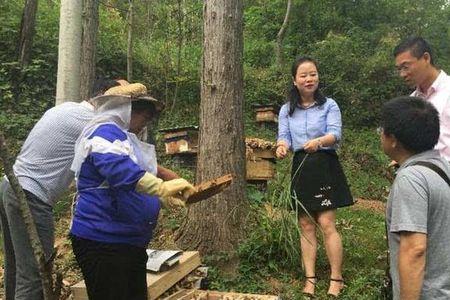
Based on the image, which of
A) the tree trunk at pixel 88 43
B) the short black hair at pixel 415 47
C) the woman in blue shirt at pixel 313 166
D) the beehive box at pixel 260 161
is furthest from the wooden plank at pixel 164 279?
the tree trunk at pixel 88 43

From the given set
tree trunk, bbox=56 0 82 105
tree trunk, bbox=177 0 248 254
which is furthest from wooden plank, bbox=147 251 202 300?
tree trunk, bbox=56 0 82 105

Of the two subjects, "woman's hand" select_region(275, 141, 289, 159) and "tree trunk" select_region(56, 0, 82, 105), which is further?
"tree trunk" select_region(56, 0, 82, 105)

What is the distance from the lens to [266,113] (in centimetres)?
1180

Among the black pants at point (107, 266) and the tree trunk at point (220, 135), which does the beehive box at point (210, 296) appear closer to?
the tree trunk at point (220, 135)

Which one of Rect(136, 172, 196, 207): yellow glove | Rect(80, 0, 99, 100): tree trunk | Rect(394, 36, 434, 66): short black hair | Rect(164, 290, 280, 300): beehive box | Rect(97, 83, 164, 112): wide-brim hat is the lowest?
Rect(164, 290, 280, 300): beehive box

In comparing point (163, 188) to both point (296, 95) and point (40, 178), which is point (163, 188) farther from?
point (296, 95)

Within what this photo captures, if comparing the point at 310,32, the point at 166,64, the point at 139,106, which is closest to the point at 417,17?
the point at 310,32

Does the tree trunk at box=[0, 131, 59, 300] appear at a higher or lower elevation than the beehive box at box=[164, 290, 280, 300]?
higher

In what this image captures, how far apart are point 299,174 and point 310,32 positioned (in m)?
13.7

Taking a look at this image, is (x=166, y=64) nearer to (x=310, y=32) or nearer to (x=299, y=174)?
(x=310, y=32)

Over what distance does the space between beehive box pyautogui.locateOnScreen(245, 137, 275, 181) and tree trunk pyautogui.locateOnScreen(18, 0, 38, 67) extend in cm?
699

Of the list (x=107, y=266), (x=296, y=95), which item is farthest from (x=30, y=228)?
(x=296, y=95)

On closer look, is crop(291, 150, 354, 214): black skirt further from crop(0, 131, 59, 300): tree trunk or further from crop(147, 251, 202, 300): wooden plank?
crop(0, 131, 59, 300): tree trunk

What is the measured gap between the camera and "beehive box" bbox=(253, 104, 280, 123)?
463 inches
